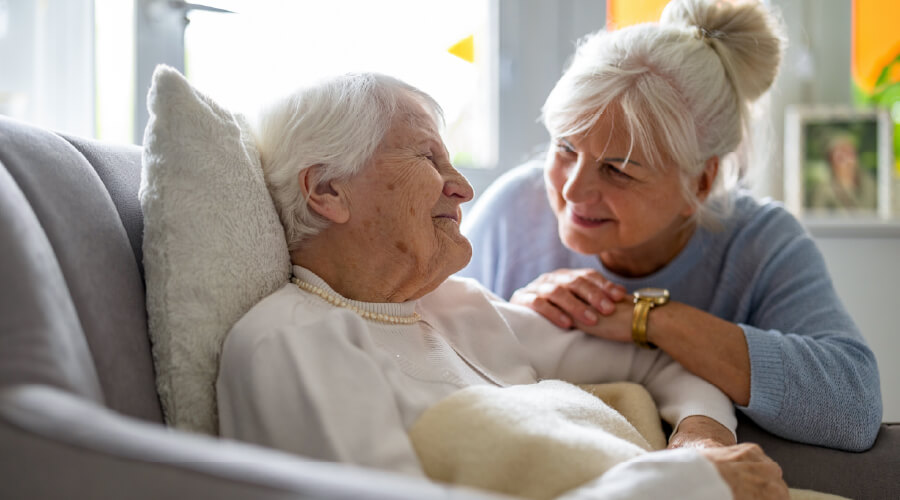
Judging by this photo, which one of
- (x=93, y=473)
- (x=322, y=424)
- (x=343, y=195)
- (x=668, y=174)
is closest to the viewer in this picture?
(x=93, y=473)

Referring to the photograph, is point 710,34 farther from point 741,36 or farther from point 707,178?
point 707,178

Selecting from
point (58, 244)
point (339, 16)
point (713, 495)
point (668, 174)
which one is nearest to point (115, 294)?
point (58, 244)

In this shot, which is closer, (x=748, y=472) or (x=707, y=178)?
(x=748, y=472)

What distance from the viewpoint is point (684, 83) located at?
1.63 m

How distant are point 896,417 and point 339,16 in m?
2.43

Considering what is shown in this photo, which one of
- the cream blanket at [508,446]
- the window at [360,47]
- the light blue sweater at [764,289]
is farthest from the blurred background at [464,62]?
the cream blanket at [508,446]

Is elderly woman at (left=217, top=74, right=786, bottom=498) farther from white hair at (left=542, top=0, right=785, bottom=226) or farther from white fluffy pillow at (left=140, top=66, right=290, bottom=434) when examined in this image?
white hair at (left=542, top=0, right=785, bottom=226)

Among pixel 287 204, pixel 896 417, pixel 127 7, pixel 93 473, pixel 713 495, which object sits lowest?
pixel 896 417

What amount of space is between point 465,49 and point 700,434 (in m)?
1.84

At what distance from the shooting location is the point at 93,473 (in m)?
0.68

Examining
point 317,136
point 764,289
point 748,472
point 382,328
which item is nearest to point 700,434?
point 748,472

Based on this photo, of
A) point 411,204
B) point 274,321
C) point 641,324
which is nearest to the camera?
point 274,321

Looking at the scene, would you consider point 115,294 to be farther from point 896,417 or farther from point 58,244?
point 896,417

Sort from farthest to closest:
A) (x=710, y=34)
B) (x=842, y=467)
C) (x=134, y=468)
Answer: (x=710, y=34) < (x=842, y=467) < (x=134, y=468)
